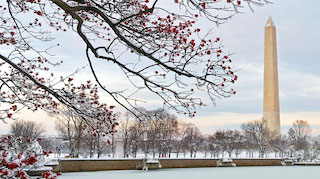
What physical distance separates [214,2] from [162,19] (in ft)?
3.61

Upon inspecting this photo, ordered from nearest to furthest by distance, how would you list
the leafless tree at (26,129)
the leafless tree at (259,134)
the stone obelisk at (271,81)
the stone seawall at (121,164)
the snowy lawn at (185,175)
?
the snowy lawn at (185,175) < the stone seawall at (121,164) < the leafless tree at (26,129) < the leafless tree at (259,134) < the stone obelisk at (271,81)

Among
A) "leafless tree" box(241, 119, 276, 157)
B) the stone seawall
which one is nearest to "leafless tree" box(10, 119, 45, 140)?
the stone seawall

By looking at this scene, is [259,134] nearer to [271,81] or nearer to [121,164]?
[271,81]

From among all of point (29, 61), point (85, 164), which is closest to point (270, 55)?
point (85, 164)

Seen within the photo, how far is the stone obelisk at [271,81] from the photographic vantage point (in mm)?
62938

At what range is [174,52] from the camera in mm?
6402

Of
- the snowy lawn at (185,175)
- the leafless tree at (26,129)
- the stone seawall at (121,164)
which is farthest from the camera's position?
the leafless tree at (26,129)

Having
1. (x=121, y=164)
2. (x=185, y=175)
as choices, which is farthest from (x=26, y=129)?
(x=185, y=175)

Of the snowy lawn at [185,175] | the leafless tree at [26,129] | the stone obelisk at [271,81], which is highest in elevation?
the stone obelisk at [271,81]

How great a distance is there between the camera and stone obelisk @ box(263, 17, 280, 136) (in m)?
62.9

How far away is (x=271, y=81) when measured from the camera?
64.6 m

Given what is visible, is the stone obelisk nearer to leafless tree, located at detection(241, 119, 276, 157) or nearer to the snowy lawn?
leafless tree, located at detection(241, 119, 276, 157)

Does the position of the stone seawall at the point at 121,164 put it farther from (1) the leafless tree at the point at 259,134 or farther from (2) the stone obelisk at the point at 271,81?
(2) the stone obelisk at the point at 271,81

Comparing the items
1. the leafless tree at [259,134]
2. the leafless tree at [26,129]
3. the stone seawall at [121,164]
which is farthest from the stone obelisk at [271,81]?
the leafless tree at [26,129]
